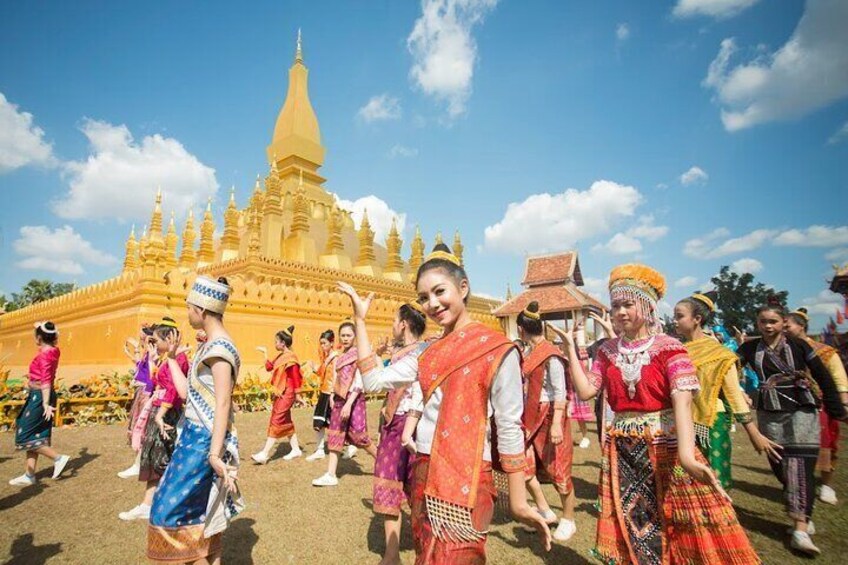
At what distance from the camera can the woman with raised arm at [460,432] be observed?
1992 millimetres

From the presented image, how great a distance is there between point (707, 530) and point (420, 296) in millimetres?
2368

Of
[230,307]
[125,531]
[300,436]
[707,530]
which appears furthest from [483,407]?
[230,307]

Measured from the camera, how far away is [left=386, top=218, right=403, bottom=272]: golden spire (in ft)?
84.8

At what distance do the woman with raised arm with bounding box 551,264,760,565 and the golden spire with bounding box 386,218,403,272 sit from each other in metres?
22.8

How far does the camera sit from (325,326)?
15.4 meters

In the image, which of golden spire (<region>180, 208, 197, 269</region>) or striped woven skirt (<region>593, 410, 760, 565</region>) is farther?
golden spire (<region>180, 208, 197, 269</region>)

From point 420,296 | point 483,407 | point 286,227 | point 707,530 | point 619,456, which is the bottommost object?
point 707,530

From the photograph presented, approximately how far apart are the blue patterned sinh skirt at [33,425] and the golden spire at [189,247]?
19.3 meters

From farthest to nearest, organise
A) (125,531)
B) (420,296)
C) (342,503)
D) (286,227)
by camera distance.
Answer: (286,227)
(342,503)
(125,531)
(420,296)

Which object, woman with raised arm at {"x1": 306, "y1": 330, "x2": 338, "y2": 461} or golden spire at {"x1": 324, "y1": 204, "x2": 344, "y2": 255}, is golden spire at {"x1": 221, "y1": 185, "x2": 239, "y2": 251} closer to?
golden spire at {"x1": 324, "y1": 204, "x2": 344, "y2": 255}

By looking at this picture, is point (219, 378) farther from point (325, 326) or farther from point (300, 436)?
point (325, 326)

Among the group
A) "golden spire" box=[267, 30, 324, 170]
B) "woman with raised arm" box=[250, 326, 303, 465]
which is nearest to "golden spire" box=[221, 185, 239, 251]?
"golden spire" box=[267, 30, 324, 170]

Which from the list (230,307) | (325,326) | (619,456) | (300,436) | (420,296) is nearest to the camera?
(420,296)

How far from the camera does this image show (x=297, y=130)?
90.7 ft
